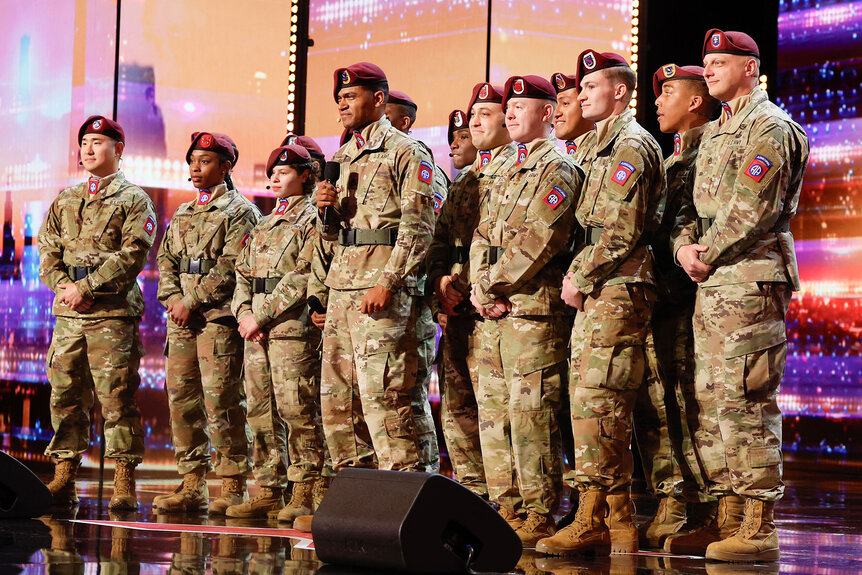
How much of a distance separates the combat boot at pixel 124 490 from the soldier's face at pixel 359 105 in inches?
80.4

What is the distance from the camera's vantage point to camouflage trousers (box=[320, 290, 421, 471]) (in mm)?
4598

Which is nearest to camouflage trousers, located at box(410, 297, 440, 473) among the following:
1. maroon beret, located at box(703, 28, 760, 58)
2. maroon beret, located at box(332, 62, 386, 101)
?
maroon beret, located at box(332, 62, 386, 101)

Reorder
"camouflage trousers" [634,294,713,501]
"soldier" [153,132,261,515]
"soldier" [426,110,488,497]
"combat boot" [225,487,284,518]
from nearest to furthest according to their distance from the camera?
"camouflage trousers" [634,294,713,501] → "soldier" [426,110,488,497] → "combat boot" [225,487,284,518] → "soldier" [153,132,261,515]

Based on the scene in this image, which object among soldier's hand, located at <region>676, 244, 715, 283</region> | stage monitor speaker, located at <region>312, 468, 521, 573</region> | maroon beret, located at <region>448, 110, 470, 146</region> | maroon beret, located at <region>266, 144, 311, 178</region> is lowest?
stage monitor speaker, located at <region>312, 468, 521, 573</region>

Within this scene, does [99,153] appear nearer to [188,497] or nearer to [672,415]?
[188,497]

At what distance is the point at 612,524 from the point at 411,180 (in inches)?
A: 60.1

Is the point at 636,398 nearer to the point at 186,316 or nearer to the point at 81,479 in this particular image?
the point at 186,316

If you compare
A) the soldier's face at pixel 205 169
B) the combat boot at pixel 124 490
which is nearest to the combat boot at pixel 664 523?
the combat boot at pixel 124 490

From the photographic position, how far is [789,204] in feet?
13.3

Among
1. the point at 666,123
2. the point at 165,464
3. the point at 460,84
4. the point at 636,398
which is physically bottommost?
the point at 165,464

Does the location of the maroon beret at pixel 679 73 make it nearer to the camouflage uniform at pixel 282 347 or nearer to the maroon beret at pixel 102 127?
the camouflage uniform at pixel 282 347

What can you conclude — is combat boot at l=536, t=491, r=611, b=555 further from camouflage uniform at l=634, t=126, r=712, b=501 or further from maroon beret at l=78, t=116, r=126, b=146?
maroon beret at l=78, t=116, r=126, b=146

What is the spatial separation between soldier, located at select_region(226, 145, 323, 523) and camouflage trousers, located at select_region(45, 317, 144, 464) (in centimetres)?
63

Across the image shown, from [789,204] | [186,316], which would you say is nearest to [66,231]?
[186,316]
